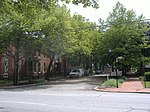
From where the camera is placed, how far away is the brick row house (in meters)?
44.6

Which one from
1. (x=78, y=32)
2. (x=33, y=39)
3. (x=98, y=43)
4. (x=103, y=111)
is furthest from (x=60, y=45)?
(x=103, y=111)

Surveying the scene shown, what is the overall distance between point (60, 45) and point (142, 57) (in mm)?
12323

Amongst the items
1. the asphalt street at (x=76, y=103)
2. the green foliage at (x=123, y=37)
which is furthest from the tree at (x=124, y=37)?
the asphalt street at (x=76, y=103)

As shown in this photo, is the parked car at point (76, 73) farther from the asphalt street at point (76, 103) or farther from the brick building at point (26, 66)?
the asphalt street at point (76, 103)

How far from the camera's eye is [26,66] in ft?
161

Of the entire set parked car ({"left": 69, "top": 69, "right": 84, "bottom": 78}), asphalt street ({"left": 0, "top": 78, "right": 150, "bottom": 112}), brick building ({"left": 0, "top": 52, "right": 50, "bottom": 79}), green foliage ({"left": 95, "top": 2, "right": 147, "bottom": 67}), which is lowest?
asphalt street ({"left": 0, "top": 78, "right": 150, "bottom": 112})

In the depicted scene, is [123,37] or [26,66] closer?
[123,37]

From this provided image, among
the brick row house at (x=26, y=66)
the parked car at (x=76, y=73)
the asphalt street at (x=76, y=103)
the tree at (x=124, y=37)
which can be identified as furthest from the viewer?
the parked car at (x=76, y=73)

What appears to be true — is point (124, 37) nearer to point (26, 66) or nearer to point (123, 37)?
point (123, 37)

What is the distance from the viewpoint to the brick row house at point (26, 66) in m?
44.6

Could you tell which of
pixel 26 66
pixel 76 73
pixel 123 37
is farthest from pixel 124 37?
pixel 26 66

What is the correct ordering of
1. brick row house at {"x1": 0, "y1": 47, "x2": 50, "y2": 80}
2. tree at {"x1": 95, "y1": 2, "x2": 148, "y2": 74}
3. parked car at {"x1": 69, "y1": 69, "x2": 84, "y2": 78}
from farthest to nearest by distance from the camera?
1. parked car at {"x1": 69, "y1": 69, "x2": 84, "y2": 78}
2. brick row house at {"x1": 0, "y1": 47, "x2": 50, "y2": 80}
3. tree at {"x1": 95, "y1": 2, "x2": 148, "y2": 74}

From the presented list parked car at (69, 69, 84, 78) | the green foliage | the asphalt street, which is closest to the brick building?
parked car at (69, 69, 84, 78)

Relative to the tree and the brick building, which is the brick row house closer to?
the brick building
